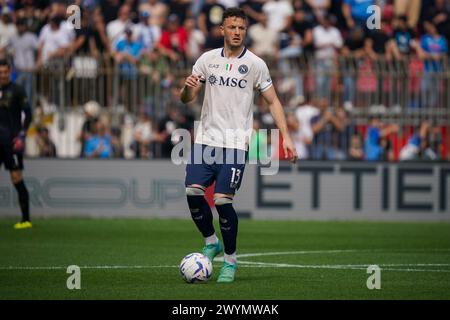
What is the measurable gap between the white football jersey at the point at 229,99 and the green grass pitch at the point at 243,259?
152 cm

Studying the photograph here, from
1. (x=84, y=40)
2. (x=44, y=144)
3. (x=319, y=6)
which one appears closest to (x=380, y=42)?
(x=319, y=6)

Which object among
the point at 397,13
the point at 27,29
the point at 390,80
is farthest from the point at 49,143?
the point at 397,13

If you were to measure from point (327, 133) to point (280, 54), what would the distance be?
8.70 ft

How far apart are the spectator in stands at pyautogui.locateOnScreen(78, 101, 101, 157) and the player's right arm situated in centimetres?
1062

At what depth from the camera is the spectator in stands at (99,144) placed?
73.6 feet

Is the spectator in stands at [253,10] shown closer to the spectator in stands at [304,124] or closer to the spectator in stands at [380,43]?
the spectator in stands at [380,43]

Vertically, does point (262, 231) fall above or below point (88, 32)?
below

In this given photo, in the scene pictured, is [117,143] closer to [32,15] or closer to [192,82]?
[32,15]

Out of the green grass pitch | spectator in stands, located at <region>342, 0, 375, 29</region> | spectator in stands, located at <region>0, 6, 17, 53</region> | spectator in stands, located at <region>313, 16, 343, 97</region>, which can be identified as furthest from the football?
spectator in stands, located at <region>342, 0, 375, 29</region>

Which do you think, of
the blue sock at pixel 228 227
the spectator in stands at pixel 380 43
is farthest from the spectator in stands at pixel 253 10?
the blue sock at pixel 228 227

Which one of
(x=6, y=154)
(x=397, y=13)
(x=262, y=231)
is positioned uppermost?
(x=397, y=13)

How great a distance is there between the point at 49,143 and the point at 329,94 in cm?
581

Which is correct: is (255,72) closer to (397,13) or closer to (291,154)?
(291,154)

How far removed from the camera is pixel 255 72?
462 inches
